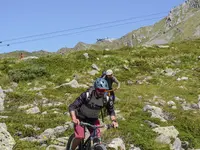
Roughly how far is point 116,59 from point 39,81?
31.1 feet

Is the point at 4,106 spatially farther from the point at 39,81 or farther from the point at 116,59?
the point at 116,59

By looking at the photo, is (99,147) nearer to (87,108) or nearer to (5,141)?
(87,108)

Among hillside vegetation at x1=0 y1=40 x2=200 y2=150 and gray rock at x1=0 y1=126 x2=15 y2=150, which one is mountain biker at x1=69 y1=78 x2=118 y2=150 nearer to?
gray rock at x1=0 y1=126 x2=15 y2=150

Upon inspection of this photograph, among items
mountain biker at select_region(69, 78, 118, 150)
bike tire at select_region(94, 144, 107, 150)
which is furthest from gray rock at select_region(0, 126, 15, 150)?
bike tire at select_region(94, 144, 107, 150)

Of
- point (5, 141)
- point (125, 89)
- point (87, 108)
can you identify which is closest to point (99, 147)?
point (87, 108)

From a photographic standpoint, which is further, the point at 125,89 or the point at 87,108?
the point at 125,89

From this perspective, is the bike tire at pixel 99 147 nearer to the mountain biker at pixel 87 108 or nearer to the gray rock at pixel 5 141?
the mountain biker at pixel 87 108

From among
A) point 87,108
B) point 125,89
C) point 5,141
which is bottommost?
point 125,89

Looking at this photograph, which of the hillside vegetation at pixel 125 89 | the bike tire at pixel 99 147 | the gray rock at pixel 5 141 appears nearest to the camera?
the bike tire at pixel 99 147

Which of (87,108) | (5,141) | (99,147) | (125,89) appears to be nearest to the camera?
(99,147)

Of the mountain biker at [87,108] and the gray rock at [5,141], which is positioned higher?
the mountain biker at [87,108]

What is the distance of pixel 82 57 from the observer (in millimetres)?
31891

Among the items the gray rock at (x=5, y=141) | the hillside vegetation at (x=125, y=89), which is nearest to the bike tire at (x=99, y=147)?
the hillside vegetation at (x=125, y=89)

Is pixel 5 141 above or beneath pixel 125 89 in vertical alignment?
above
